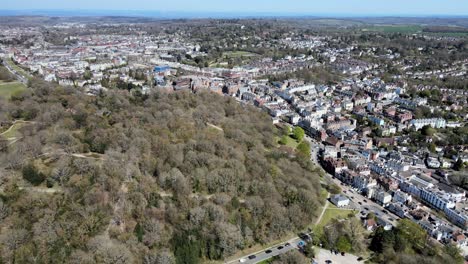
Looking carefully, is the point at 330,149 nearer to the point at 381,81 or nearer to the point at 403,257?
the point at 403,257

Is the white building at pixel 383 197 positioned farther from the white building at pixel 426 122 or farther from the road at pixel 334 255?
the white building at pixel 426 122

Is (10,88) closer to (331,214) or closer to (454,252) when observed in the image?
(331,214)

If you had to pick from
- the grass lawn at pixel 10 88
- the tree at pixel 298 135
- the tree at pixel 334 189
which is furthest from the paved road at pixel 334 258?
the grass lawn at pixel 10 88

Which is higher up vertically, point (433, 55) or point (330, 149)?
point (433, 55)

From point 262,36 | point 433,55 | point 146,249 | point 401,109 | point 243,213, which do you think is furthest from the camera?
point 262,36

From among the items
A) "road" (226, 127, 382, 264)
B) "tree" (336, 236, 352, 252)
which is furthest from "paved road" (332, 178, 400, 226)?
"tree" (336, 236, 352, 252)

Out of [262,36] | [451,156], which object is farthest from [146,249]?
[262,36]

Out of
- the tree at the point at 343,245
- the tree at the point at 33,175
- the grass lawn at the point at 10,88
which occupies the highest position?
the grass lawn at the point at 10,88
